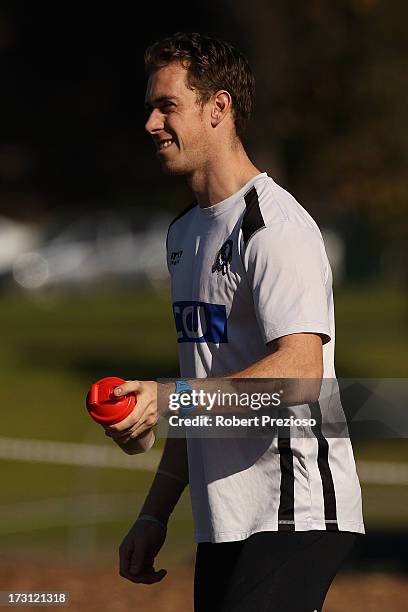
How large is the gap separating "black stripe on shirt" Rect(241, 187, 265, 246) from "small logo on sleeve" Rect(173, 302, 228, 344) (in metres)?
0.25

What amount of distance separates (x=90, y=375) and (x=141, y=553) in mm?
19902

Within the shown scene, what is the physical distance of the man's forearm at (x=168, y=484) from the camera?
4.90 m

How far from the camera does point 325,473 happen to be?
4.38 metres

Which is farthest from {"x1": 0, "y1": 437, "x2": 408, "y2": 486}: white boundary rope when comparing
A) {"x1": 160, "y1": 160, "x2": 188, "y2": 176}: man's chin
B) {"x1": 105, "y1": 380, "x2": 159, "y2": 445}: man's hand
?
{"x1": 105, "y1": 380, "x2": 159, "y2": 445}: man's hand

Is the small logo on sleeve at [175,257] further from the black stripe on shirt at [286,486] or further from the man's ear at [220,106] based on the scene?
the black stripe on shirt at [286,486]

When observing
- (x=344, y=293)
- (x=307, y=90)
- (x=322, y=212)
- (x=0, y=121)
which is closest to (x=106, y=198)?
(x=0, y=121)

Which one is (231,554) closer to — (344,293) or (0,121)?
(344,293)

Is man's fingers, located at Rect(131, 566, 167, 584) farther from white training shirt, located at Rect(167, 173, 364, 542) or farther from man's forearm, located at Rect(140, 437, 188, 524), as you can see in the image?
white training shirt, located at Rect(167, 173, 364, 542)

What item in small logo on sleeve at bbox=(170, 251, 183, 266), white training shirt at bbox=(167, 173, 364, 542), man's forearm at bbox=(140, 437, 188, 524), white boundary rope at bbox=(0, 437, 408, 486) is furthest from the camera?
white boundary rope at bbox=(0, 437, 408, 486)

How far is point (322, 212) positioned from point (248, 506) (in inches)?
1800

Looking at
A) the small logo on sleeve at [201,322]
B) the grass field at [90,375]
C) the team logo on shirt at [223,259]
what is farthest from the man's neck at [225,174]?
the grass field at [90,375]

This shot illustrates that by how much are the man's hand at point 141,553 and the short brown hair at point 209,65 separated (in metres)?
1.32

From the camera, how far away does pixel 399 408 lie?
341 inches

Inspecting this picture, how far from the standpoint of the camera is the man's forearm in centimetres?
490
